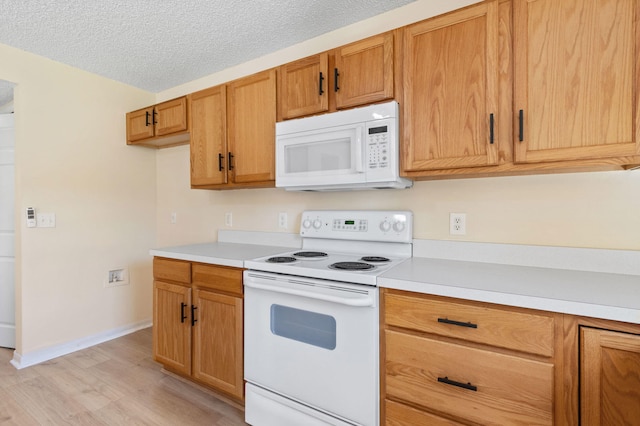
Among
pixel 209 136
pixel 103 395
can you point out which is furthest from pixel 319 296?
pixel 103 395

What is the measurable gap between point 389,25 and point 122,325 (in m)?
3.43

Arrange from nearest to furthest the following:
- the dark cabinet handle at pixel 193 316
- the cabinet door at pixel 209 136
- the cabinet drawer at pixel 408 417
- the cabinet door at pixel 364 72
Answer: the cabinet drawer at pixel 408 417 → the cabinet door at pixel 364 72 → the dark cabinet handle at pixel 193 316 → the cabinet door at pixel 209 136

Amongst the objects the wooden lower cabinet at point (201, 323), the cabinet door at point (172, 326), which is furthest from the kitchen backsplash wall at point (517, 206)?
the cabinet door at point (172, 326)

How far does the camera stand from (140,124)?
2.84m

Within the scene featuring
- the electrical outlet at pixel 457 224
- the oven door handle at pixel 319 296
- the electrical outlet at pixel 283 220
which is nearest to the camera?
the oven door handle at pixel 319 296

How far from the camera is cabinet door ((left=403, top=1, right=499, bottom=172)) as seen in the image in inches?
53.4

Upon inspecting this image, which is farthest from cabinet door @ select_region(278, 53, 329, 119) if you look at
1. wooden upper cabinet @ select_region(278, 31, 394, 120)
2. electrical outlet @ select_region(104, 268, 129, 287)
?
electrical outlet @ select_region(104, 268, 129, 287)

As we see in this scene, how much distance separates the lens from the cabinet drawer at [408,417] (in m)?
1.21

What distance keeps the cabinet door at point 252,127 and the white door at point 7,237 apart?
2158mm

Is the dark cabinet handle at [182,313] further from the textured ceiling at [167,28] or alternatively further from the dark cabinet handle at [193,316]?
the textured ceiling at [167,28]

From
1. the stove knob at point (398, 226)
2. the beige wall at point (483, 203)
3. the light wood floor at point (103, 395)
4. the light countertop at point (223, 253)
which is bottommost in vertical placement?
the light wood floor at point (103, 395)

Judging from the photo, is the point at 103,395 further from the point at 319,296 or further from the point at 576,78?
the point at 576,78

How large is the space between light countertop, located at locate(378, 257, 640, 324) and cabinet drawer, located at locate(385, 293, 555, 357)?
5 cm

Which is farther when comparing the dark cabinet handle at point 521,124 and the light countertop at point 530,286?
the dark cabinet handle at point 521,124
